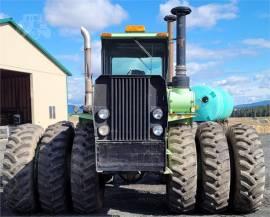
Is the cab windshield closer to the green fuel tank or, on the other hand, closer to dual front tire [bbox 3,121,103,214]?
dual front tire [bbox 3,121,103,214]

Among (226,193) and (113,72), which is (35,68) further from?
(226,193)

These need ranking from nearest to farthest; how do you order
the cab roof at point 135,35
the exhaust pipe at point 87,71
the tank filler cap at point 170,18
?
the exhaust pipe at point 87,71 → the cab roof at point 135,35 → the tank filler cap at point 170,18

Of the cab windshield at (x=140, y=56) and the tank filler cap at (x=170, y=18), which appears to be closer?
the cab windshield at (x=140, y=56)

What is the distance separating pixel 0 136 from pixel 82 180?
844 inches

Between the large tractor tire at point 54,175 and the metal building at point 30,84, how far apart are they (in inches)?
795

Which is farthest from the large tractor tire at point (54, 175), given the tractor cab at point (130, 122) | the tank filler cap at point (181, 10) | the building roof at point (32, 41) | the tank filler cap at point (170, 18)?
the building roof at point (32, 41)

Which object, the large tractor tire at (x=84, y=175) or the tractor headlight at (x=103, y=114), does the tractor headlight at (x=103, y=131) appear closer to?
the tractor headlight at (x=103, y=114)

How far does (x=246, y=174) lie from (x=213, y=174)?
0.49 meters

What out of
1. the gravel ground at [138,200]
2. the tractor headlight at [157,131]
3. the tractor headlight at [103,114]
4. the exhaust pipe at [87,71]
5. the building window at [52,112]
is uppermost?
the exhaust pipe at [87,71]

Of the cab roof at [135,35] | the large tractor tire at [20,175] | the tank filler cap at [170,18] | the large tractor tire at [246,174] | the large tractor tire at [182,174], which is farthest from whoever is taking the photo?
the tank filler cap at [170,18]

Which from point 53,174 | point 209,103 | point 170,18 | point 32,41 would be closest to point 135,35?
point 170,18

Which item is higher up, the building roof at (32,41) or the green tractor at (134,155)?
the building roof at (32,41)

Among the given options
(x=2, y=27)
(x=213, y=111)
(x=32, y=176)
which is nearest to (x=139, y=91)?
(x=32, y=176)

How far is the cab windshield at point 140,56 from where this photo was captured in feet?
25.2
